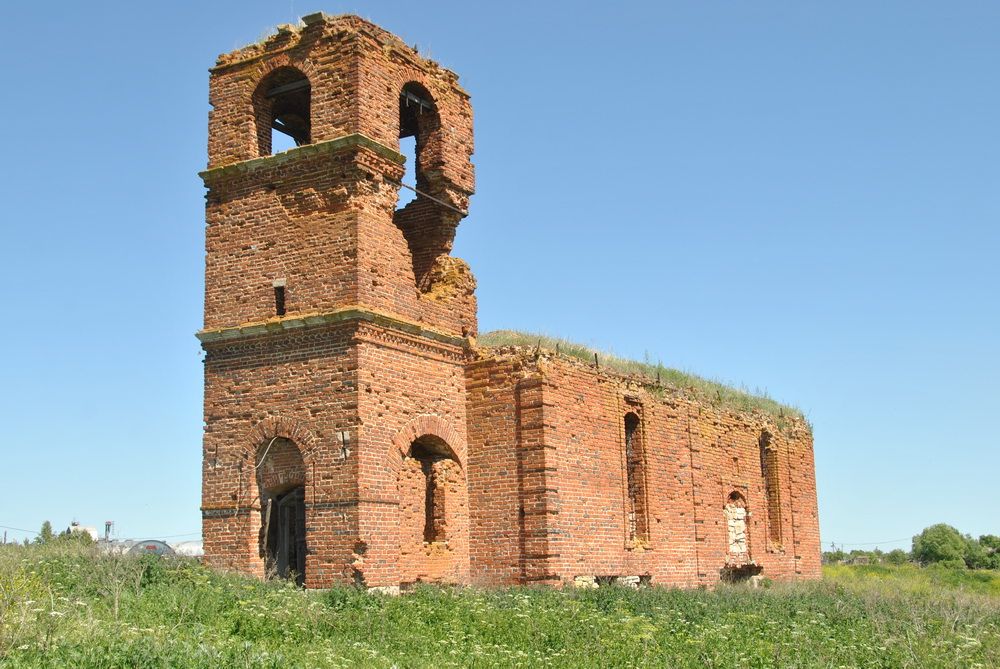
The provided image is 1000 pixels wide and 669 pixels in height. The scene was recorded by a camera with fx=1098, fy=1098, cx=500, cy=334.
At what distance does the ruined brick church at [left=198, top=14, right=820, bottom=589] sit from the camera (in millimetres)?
15719

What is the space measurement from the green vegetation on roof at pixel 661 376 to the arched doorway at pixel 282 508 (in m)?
3.98

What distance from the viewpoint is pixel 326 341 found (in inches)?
626

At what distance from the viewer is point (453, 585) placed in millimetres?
16125

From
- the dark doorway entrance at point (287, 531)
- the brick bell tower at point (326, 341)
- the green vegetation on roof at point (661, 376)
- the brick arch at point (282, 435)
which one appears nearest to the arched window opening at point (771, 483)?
the green vegetation on roof at point (661, 376)

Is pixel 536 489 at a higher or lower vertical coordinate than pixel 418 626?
higher

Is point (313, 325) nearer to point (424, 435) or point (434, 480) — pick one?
point (424, 435)

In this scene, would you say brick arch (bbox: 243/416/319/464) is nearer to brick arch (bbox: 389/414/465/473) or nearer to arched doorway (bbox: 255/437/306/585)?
arched doorway (bbox: 255/437/306/585)

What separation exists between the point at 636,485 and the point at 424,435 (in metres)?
4.80

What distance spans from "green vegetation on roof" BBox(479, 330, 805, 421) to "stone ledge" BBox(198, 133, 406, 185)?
3675 millimetres

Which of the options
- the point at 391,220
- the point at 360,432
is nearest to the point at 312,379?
the point at 360,432

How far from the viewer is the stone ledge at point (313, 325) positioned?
51.5 ft

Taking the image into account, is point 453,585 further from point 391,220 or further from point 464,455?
point 391,220

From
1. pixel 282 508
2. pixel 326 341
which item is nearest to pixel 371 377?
pixel 326 341

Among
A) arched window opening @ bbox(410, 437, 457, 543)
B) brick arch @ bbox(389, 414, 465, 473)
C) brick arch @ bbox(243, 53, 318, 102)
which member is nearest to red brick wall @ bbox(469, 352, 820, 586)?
brick arch @ bbox(389, 414, 465, 473)
